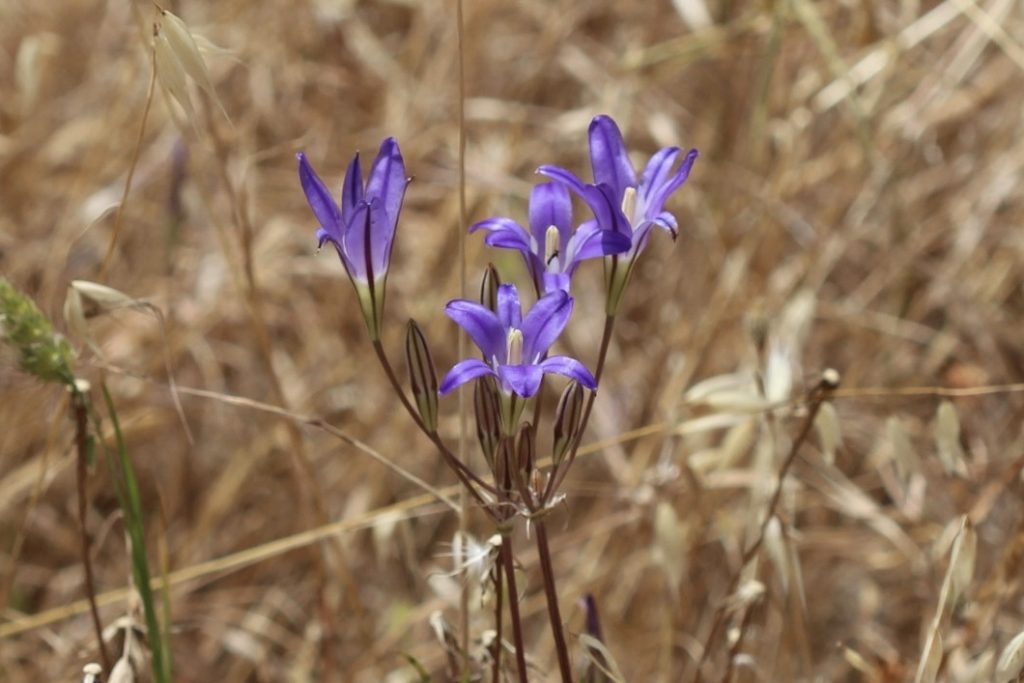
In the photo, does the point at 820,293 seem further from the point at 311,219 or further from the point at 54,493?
the point at 54,493

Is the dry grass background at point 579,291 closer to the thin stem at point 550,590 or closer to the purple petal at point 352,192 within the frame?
the thin stem at point 550,590

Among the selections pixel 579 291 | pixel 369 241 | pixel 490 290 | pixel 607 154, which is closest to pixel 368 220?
pixel 369 241

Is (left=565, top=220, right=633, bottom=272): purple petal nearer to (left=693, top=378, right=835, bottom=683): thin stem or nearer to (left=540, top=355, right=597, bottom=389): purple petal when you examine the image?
(left=540, top=355, right=597, bottom=389): purple petal

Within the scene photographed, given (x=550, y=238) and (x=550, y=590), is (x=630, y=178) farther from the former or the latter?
(x=550, y=590)

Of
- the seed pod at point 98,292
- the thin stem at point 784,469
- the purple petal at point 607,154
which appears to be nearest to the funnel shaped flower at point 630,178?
the purple petal at point 607,154

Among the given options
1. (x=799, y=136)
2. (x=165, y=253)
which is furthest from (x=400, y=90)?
(x=799, y=136)

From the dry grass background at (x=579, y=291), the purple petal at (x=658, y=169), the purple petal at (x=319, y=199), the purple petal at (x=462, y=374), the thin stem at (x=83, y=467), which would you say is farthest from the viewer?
the dry grass background at (x=579, y=291)

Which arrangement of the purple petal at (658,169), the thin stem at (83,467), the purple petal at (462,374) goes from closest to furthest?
the purple petal at (462,374) < the purple petal at (658,169) < the thin stem at (83,467)
